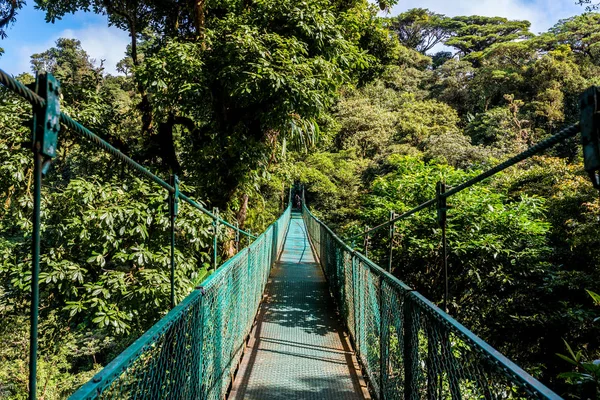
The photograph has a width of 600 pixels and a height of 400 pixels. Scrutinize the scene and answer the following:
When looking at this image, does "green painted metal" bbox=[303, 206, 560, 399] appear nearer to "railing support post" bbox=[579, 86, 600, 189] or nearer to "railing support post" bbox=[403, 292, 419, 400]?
"railing support post" bbox=[403, 292, 419, 400]

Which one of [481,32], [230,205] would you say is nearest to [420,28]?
[481,32]

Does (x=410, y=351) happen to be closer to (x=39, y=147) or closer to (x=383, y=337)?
(x=383, y=337)

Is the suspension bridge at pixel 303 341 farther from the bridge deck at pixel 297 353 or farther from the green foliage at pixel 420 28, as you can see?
the green foliage at pixel 420 28

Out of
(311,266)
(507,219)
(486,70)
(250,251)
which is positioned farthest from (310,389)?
(486,70)

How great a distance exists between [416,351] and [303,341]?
2.28 m

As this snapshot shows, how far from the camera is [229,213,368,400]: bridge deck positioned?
273cm

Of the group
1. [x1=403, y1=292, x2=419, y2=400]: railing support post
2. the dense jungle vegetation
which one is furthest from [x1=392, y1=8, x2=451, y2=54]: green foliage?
[x1=403, y1=292, x2=419, y2=400]: railing support post

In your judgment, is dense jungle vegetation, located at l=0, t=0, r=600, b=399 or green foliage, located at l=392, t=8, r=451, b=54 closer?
dense jungle vegetation, located at l=0, t=0, r=600, b=399

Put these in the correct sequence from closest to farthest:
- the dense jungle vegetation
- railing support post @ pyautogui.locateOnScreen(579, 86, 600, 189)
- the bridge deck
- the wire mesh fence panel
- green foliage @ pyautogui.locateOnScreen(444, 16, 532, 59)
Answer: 1. railing support post @ pyautogui.locateOnScreen(579, 86, 600, 189)
2. the wire mesh fence panel
3. the bridge deck
4. the dense jungle vegetation
5. green foliage @ pyautogui.locateOnScreen(444, 16, 532, 59)

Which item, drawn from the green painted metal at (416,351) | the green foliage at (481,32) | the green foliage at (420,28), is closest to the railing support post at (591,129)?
the green painted metal at (416,351)

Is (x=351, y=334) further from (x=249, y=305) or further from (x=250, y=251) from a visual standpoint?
(x=250, y=251)

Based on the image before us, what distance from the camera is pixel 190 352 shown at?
5.41 feet

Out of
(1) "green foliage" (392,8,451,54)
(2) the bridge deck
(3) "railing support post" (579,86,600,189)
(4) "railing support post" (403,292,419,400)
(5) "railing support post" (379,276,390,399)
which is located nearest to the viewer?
(3) "railing support post" (579,86,600,189)

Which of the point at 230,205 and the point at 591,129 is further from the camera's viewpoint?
the point at 230,205
